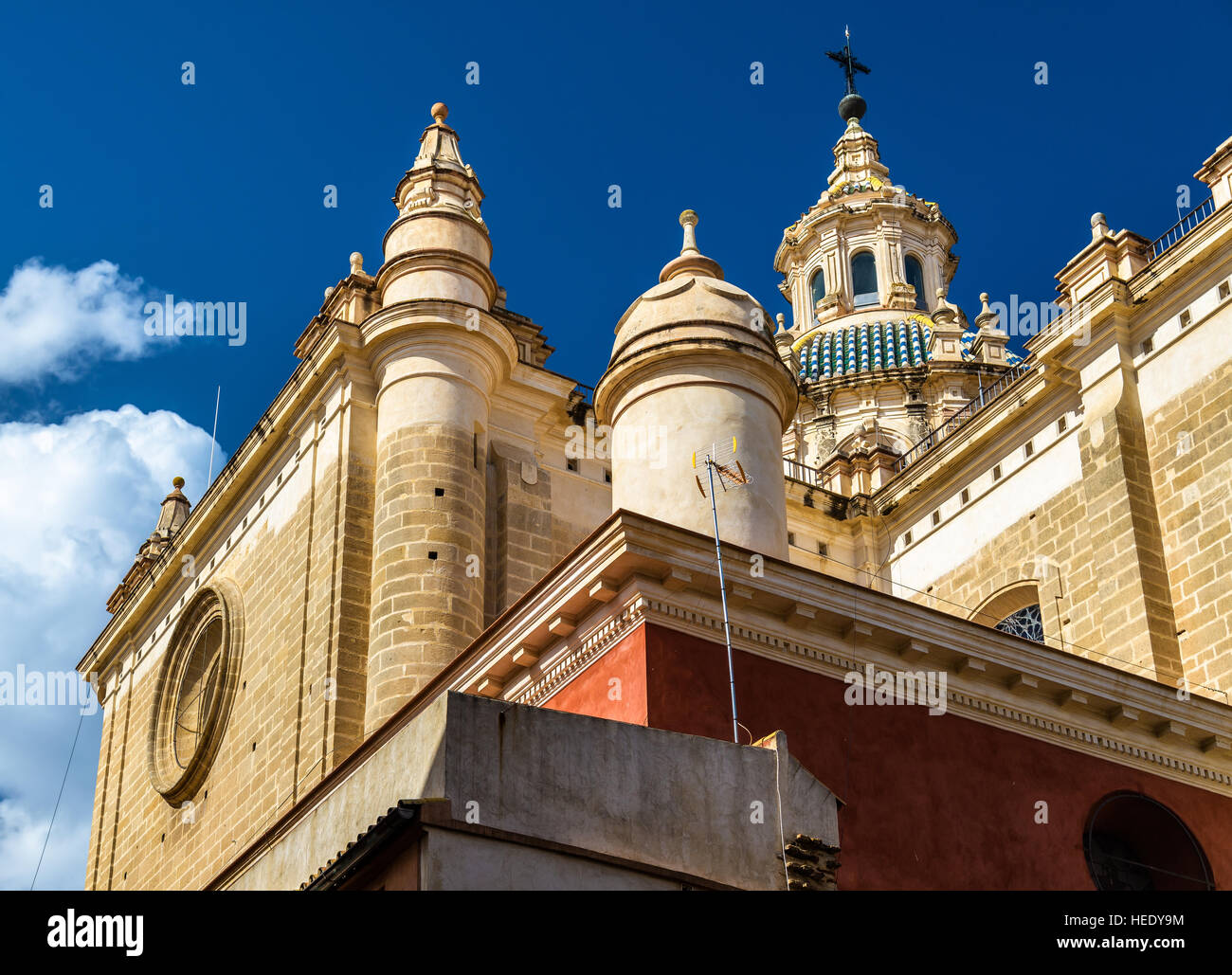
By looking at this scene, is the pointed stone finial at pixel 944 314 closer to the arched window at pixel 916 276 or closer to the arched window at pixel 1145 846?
the arched window at pixel 916 276

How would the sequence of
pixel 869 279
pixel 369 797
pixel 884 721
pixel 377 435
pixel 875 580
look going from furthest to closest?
pixel 869 279, pixel 875 580, pixel 377 435, pixel 884 721, pixel 369 797

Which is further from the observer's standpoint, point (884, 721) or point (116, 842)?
point (116, 842)

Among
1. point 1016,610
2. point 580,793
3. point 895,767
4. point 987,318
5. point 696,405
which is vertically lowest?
point 580,793

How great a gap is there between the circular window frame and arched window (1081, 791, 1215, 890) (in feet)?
45.4

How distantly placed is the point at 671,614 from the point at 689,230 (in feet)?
24.0

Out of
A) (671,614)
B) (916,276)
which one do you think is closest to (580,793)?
(671,614)

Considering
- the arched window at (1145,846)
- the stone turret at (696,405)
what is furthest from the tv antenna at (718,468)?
the arched window at (1145,846)

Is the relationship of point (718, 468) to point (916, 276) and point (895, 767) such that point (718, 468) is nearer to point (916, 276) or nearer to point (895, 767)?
point (895, 767)

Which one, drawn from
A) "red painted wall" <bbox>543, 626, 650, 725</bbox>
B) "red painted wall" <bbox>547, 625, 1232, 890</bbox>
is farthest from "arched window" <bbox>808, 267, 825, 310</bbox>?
"red painted wall" <bbox>543, 626, 650, 725</bbox>

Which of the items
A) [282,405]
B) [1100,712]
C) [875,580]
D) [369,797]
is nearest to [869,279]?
[875,580]

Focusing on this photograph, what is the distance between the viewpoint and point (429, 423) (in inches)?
923

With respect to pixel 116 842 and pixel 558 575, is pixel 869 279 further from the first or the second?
pixel 558 575
